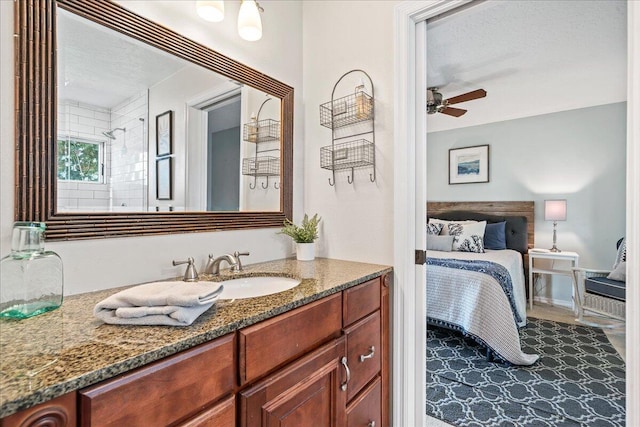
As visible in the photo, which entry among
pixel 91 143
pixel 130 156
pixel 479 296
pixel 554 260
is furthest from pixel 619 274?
pixel 91 143

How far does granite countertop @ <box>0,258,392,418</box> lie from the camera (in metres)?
Result: 0.49

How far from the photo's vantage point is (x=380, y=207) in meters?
1.62

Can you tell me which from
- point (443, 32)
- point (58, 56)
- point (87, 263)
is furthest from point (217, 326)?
point (443, 32)

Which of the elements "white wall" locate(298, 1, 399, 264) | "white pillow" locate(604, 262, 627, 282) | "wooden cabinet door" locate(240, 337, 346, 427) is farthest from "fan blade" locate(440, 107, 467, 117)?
"wooden cabinet door" locate(240, 337, 346, 427)

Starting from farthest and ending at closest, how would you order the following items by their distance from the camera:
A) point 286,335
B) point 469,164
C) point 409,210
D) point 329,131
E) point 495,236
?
1. point 469,164
2. point 495,236
3. point 329,131
4. point 409,210
5. point 286,335

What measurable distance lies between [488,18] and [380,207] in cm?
170

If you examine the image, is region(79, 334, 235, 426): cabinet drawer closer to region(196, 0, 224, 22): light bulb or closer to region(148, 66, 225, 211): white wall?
region(148, 66, 225, 211): white wall

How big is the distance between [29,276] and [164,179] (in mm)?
564

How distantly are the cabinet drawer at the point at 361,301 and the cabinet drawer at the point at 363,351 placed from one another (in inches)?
1.2

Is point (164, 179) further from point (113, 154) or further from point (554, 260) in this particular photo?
point (554, 260)

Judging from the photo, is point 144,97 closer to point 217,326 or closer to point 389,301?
point 217,326

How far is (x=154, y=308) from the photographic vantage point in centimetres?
74

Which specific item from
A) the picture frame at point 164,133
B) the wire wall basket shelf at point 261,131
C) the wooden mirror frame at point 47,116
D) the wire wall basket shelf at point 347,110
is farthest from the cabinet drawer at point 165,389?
the wire wall basket shelf at point 347,110

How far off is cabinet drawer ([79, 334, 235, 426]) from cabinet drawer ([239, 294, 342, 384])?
5cm
